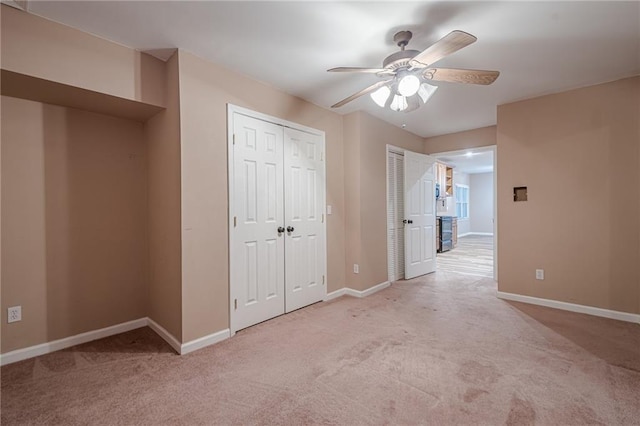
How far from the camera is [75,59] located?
6.81ft

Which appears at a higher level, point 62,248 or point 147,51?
point 147,51

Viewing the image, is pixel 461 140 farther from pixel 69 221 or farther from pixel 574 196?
pixel 69 221

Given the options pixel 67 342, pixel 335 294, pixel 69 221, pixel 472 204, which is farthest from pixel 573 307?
pixel 472 204

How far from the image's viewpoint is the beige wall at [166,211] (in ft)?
7.82

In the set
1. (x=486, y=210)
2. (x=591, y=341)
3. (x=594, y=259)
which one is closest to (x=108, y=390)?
(x=591, y=341)

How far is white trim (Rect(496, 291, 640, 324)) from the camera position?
289 centimetres

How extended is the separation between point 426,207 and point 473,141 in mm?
1300

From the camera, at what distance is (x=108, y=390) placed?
6.10 feet

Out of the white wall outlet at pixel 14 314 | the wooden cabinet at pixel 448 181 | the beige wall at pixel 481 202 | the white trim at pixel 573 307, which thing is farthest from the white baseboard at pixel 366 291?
the beige wall at pixel 481 202

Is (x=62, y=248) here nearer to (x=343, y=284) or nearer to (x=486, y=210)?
(x=343, y=284)

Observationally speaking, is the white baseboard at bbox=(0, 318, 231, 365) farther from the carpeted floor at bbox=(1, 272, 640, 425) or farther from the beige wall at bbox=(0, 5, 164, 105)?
the beige wall at bbox=(0, 5, 164, 105)

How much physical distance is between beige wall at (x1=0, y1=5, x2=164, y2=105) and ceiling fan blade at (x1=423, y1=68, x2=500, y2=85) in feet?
7.37

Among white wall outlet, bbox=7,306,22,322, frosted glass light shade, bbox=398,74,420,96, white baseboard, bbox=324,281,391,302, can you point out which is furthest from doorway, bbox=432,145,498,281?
white wall outlet, bbox=7,306,22,322

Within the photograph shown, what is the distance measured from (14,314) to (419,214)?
491cm
